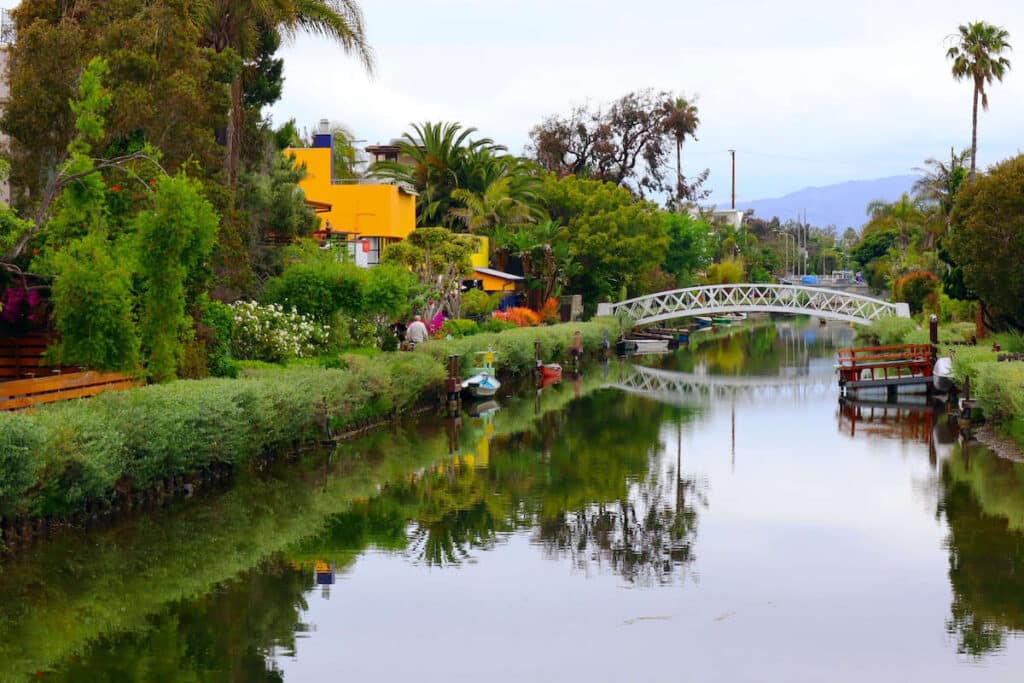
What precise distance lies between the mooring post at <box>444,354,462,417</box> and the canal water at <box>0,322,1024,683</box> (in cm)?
604

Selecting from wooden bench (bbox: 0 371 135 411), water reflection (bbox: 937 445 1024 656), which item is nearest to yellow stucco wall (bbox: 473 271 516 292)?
water reflection (bbox: 937 445 1024 656)

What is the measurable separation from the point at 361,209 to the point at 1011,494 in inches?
1332

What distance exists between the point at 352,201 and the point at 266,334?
2200 cm

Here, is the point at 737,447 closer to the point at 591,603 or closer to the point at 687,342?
the point at 591,603

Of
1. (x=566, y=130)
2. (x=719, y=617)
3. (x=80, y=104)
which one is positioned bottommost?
(x=719, y=617)

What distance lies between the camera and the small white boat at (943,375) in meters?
39.3

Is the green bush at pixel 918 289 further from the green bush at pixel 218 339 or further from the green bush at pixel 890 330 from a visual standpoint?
the green bush at pixel 218 339

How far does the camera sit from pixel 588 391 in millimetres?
45688

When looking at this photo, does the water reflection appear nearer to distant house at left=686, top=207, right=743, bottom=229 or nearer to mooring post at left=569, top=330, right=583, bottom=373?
mooring post at left=569, top=330, right=583, bottom=373

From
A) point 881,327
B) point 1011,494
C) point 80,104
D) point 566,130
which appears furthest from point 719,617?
point 566,130

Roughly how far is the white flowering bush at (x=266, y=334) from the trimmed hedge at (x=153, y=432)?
2141mm

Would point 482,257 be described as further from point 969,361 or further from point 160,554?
point 160,554

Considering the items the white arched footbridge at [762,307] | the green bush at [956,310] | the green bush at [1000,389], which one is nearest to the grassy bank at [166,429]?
the green bush at [1000,389]

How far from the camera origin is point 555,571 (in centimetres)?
1759
